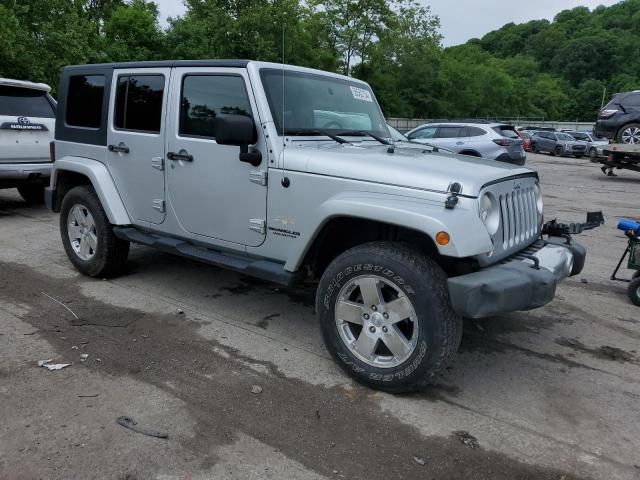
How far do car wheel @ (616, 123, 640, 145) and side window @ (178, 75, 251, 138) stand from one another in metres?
15.6

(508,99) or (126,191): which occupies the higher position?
(508,99)

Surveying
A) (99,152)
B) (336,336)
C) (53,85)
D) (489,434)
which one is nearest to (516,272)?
(489,434)

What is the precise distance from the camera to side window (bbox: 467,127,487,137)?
15.0 m

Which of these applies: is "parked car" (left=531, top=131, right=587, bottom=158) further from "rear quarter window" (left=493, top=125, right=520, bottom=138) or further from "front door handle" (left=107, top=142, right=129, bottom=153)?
"front door handle" (left=107, top=142, right=129, bottom=153)

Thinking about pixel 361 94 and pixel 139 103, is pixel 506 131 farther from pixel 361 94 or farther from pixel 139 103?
pixel 139 103

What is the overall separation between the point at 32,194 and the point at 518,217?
8.45 m

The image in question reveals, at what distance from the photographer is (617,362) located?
3943mm

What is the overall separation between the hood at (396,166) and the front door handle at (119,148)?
1845mm

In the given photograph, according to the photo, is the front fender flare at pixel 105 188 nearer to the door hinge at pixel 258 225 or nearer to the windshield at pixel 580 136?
the door hinge at pixel 258 225

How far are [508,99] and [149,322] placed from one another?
248ft

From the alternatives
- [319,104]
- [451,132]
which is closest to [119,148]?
[319,104]

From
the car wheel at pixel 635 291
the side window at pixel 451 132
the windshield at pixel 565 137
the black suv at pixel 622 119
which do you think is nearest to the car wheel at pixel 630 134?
the black suv at pixel 622 119

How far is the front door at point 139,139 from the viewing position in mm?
4617

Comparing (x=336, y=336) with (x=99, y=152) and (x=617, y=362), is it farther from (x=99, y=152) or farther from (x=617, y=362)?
(x=99, y=152)
